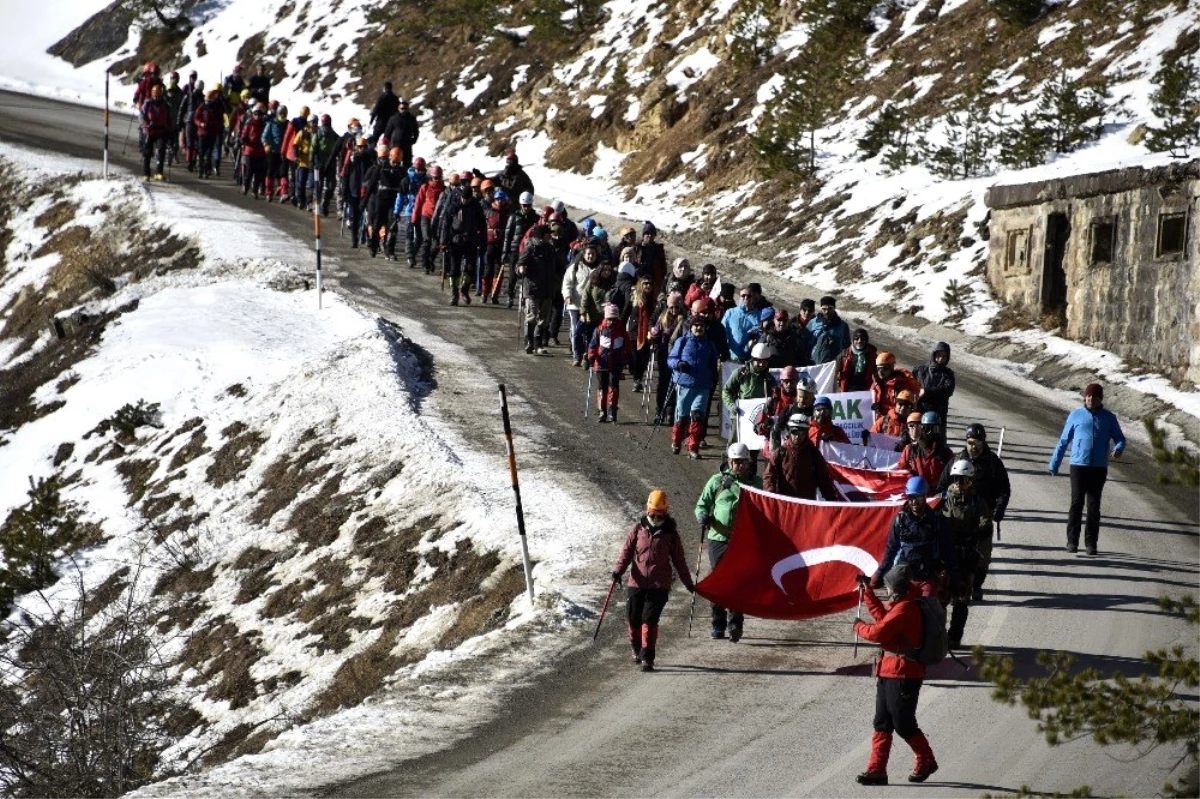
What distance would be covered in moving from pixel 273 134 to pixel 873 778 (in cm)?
2706

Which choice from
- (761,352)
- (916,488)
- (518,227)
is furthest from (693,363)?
(518,227)

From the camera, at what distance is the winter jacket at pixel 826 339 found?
18609 millimetres

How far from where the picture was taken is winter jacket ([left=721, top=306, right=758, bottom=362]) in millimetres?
19219

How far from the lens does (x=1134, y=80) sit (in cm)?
3070

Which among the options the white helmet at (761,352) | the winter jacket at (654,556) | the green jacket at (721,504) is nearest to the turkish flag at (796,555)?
the green jacket at (721,504)

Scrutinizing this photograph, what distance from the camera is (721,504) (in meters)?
13.1

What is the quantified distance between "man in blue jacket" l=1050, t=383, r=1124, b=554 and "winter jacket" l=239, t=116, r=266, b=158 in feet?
75.7

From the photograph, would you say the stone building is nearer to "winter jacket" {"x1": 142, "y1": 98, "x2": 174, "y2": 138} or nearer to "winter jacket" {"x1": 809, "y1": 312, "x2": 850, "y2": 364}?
"winter jacket" {"x1": 809, "y1": 312, "x2": 850, "y2": 364}

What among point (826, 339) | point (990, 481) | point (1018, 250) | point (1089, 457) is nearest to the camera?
point (990, 481)

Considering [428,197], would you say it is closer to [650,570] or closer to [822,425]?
[822,425]

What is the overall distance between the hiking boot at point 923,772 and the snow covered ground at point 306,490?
3209mm

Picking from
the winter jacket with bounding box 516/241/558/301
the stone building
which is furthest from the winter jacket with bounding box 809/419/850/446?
the stone building

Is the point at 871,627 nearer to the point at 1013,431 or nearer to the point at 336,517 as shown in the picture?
the point at 336,517

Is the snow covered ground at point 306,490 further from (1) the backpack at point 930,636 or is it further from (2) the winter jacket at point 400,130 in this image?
(2) the winter jacket at point 400,130
